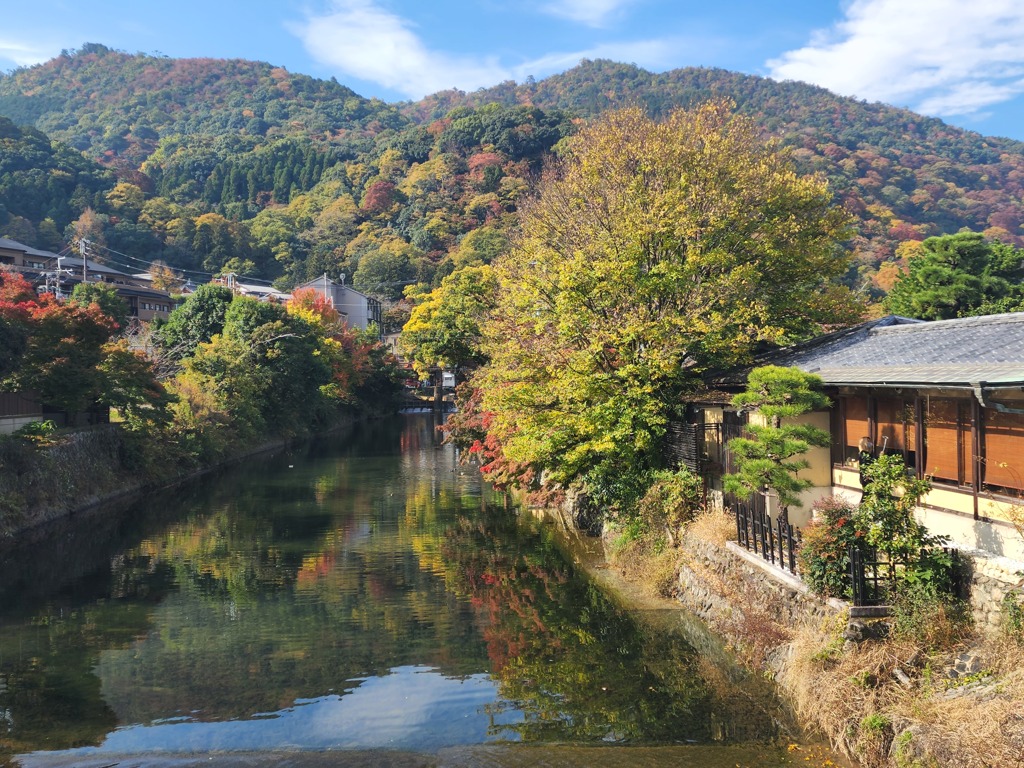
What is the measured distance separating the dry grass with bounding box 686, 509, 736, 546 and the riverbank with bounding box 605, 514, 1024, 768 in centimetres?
206

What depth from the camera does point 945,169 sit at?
102000mm

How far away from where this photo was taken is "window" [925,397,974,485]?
11.9 meters

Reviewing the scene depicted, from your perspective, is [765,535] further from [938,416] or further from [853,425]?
[938,416]

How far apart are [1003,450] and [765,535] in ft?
13.6

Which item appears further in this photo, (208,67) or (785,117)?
(208,67)

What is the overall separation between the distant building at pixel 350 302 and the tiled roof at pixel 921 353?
74.5 metres

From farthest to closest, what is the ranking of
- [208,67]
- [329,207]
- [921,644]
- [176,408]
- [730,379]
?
[208,67], [329,207], [176,408], [730,379], [921,644]

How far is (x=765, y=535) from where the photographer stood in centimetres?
1386

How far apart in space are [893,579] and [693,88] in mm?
161595

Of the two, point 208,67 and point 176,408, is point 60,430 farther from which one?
point 208,67

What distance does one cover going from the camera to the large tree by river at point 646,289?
18984 mm

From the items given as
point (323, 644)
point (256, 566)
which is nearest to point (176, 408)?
point (256, 566)

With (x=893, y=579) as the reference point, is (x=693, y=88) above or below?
above

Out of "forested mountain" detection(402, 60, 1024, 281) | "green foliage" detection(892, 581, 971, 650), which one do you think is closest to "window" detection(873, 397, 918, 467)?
"green foliage" detection(892, 581, 971, 650)
